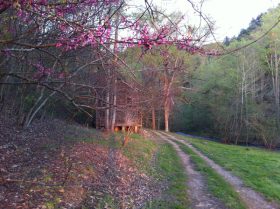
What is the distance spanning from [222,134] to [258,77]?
6.84m

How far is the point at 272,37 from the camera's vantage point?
34938mm

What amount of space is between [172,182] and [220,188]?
1.45 m

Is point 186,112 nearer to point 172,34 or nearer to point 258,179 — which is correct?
point 258,179

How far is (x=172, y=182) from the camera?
11266 mm

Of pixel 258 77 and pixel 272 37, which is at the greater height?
pixel 272 37

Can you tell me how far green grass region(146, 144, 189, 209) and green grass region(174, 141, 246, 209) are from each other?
0.72m

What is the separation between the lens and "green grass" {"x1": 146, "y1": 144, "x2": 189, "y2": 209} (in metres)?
8.84

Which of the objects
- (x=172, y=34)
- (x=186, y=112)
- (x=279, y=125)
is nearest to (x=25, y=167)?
(x=172, y=34)

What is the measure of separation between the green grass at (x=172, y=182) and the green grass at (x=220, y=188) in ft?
2.36

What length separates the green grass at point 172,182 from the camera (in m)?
8.84

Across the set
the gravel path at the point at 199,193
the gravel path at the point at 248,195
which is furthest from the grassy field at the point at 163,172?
the gravel path at the point at 248,195

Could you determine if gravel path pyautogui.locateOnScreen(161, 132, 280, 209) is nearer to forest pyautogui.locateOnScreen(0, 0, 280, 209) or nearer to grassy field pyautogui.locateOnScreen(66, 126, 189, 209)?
forest pyautogui.locateOnScreen(0, 0, 280, 209)

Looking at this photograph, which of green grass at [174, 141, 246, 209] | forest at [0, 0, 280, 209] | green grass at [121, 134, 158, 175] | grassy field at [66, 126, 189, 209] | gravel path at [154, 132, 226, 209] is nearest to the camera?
forest at [0, 0, 280, 209]

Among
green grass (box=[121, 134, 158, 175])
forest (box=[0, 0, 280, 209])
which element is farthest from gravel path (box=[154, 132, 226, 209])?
green grass (box=[121, 134, 158, 175])
